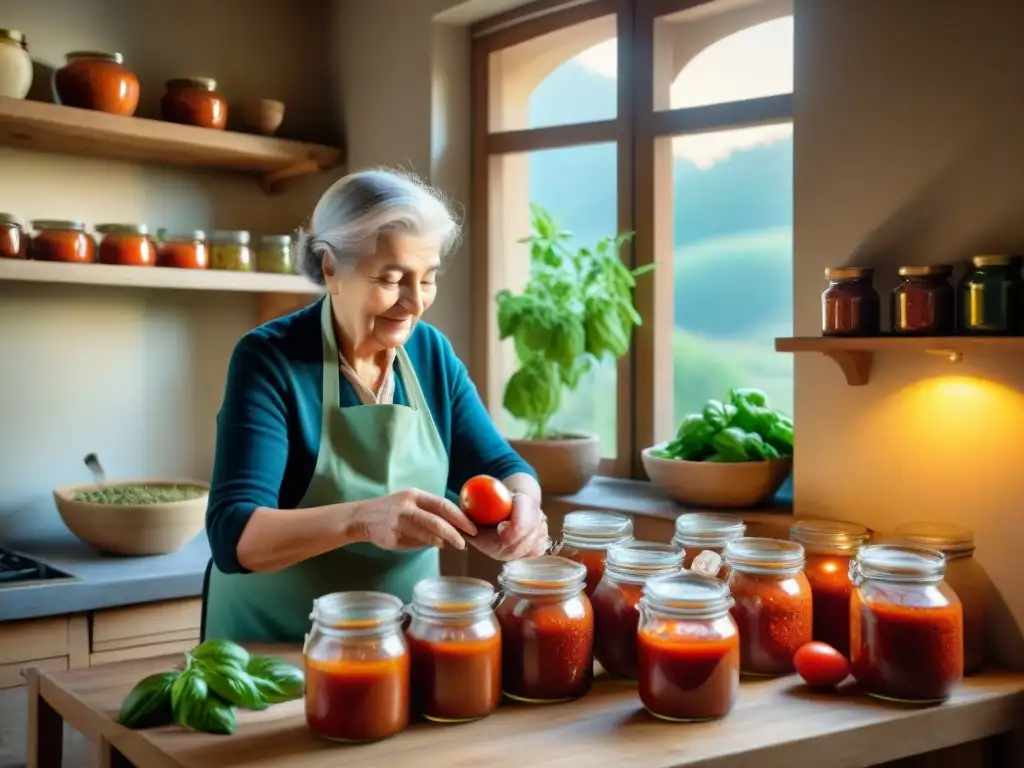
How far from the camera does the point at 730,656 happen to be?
4.39 feet

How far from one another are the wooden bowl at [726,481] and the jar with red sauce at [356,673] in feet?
3.64

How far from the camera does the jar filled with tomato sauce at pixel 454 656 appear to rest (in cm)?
131

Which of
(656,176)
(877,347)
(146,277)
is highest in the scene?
(656,176)

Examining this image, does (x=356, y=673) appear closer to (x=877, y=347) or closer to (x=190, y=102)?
(x=877, y=347)

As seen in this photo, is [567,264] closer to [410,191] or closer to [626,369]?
[626,369]

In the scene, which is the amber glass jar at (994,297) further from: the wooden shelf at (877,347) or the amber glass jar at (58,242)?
the amber glass jar at (58,242)

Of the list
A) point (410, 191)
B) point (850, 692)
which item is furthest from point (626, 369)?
point (850, 692)

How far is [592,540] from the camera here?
164 cm

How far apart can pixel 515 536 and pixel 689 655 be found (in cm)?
32

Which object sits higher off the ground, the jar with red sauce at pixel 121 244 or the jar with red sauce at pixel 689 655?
the jar with red sauce at pixel 121 244

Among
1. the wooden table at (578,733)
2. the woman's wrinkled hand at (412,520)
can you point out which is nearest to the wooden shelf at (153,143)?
the wooden table at (578,733)

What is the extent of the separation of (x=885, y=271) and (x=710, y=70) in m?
0.96

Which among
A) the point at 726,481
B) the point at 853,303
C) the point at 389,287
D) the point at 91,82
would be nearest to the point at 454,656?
the point at 389,287

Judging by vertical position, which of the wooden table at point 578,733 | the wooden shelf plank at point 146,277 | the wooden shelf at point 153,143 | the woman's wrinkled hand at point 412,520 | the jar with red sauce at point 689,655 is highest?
the wooden shelf at point 153,143
